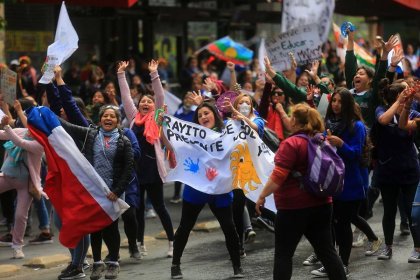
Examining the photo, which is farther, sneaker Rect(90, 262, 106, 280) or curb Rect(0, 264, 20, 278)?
curb Rect(0, 264, 20, 278)

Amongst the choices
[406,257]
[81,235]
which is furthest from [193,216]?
[406,257]

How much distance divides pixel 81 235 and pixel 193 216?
41.1 inches

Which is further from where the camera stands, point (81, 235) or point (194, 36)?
point (194, 36)

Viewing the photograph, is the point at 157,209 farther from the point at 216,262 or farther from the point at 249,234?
the point at 249,234

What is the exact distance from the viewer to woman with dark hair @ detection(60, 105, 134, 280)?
9055mm

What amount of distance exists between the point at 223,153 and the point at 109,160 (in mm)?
1160

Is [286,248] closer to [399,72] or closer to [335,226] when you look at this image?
[335,226]

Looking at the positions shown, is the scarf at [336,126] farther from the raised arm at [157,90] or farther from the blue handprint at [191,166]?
the raised arm at [157,90]

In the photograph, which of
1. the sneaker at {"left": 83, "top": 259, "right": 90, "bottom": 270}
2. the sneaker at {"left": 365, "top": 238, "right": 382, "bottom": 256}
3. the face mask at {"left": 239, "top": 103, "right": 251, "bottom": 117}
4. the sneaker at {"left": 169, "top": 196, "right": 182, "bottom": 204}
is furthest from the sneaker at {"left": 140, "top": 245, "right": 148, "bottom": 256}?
the sneaker at {"left": 169, "top": 196, "right": 182, "bottom": 204}

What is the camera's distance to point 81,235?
895 centimetres

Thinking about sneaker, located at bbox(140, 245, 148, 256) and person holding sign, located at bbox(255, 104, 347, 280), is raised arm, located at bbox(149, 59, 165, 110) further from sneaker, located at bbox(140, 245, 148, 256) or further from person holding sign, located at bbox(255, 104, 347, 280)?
person holding sign, located at bbox(255, 104, 347, 280)

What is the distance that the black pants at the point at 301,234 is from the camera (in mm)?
7668

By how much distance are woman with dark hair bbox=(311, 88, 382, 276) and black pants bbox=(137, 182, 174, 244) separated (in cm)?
218

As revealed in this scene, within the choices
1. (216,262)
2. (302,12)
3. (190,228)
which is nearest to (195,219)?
(190,228)
